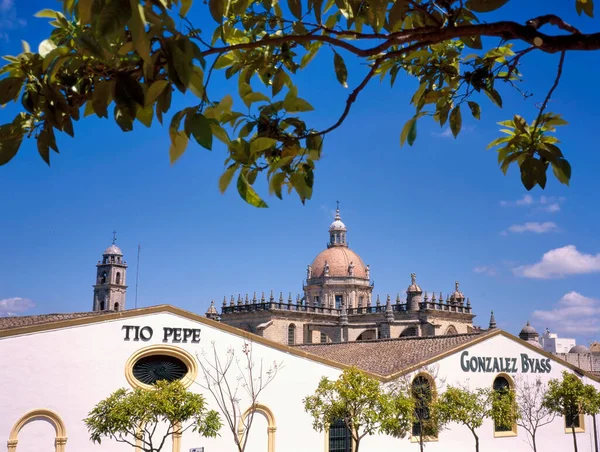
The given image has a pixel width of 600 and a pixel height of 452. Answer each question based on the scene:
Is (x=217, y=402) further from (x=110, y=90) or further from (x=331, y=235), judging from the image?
(x=331, y=235)

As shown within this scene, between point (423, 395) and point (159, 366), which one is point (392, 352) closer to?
point (423, 395)

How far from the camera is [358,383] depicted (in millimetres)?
26953

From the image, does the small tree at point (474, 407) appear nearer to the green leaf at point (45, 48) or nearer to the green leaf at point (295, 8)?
the green leaf at point (295, 8)

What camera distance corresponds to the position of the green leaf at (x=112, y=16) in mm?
2516

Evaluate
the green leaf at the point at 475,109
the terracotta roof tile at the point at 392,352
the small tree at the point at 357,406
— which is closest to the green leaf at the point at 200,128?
the green leaf at the point at 475,109

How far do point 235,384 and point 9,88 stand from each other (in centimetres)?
2517

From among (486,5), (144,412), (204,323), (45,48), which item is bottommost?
(144,412)

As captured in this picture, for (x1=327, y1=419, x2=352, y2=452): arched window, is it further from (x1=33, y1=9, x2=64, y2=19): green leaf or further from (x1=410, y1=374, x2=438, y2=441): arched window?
(x1=33, y1=9, x2=64, y2=19): green leaf

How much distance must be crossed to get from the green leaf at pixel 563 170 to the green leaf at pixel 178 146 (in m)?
2.50

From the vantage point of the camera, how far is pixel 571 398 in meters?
36.6

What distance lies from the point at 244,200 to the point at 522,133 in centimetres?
239

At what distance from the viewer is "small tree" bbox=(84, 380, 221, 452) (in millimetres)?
21844

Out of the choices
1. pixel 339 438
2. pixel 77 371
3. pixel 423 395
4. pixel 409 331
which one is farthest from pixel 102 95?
pixel 409 331

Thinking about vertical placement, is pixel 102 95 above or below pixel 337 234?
below
